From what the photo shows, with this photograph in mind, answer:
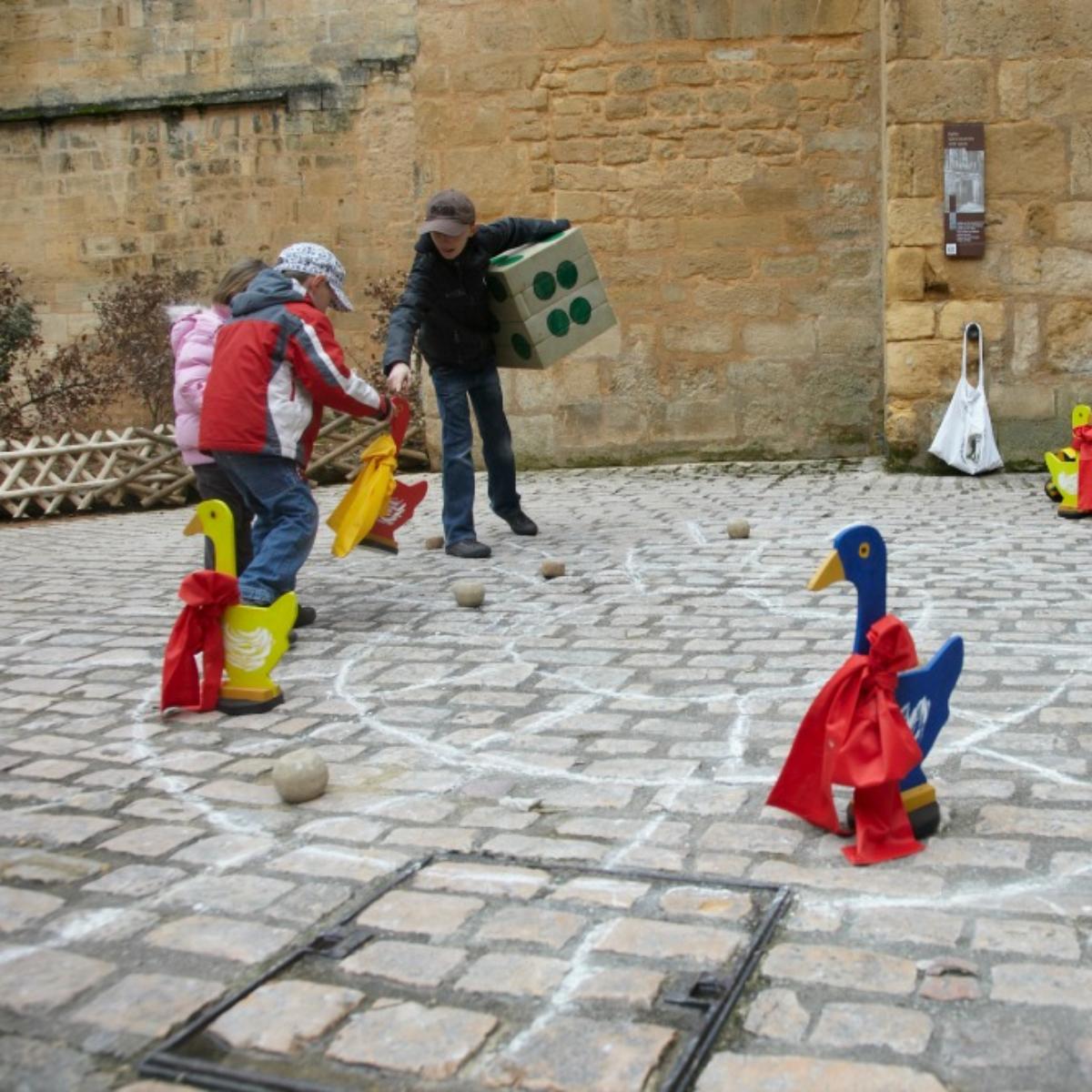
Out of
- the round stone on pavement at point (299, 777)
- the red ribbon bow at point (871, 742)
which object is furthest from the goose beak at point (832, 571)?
the round stone on pavement at point (299, 777)

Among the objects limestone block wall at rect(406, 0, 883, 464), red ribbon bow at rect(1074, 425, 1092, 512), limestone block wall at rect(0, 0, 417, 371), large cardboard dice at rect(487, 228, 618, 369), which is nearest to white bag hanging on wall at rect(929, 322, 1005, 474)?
limestone block wall at rect(406, 0, 883, 464)

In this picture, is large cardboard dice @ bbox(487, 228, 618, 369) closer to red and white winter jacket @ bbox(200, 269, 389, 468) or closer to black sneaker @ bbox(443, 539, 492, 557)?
black sneaker @ bbox(443, 539, 492, 557)

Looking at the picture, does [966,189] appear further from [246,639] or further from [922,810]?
[922,810]

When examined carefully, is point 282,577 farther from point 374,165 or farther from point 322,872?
point 374,165

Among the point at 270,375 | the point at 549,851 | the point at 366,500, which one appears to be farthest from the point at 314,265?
the point at 549,851

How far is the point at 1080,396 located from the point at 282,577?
20.1ft

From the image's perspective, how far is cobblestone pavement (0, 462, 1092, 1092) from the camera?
2.16m

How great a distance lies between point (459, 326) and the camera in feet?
22.2

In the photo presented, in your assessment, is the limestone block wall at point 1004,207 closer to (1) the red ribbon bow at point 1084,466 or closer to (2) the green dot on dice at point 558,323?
(1) the red ribbon bow at point 1084,466

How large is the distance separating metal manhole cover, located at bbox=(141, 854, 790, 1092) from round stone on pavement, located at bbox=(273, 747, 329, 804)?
55 centimetres

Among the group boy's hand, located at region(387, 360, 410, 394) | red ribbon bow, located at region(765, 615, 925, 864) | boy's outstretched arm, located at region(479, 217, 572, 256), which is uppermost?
boy's outstretched arm, located at region(479, 217, 572, 256)

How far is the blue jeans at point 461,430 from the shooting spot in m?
6.81

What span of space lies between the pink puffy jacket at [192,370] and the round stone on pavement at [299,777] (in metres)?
2.37

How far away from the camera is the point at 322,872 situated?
113 inches
